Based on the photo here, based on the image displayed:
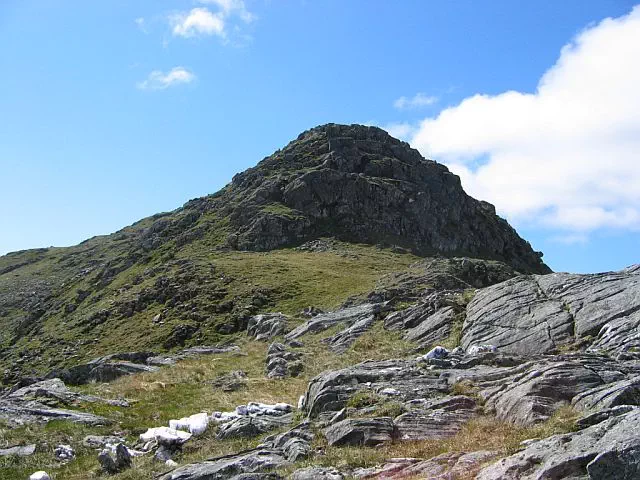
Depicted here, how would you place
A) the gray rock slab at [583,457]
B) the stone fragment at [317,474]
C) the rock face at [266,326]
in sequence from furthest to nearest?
the rock face at [266,326] → the stone fragment at [317,474] → the gray rock slab at [583,457]

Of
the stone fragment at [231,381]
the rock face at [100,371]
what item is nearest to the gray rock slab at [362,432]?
the stone fragment at [231,381]

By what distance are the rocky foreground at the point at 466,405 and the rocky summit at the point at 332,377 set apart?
2.6 inches

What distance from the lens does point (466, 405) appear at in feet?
54.6

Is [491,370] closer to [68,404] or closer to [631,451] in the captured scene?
[631,451]

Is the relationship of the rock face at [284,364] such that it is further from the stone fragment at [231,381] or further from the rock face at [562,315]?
the rock face at [562,315]

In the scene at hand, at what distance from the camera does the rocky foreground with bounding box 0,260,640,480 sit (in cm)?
1144

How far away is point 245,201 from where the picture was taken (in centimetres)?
11519

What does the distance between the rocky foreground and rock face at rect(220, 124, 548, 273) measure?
73.5m

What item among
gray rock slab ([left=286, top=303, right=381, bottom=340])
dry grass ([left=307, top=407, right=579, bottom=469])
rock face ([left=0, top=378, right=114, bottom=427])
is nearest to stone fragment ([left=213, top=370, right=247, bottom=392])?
rock face ([left=0, top=378, right=114, bottom=427])

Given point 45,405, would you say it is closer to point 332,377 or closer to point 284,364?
point 284,364

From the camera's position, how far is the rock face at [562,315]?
22641 millimetres

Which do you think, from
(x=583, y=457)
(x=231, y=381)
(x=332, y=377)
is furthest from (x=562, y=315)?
(x=231, y=381)

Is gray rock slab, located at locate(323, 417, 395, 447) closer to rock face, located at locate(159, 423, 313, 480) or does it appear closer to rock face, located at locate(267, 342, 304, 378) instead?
rock face, located at locate(159, 423, 313, 480)

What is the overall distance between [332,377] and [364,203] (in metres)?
93.3
